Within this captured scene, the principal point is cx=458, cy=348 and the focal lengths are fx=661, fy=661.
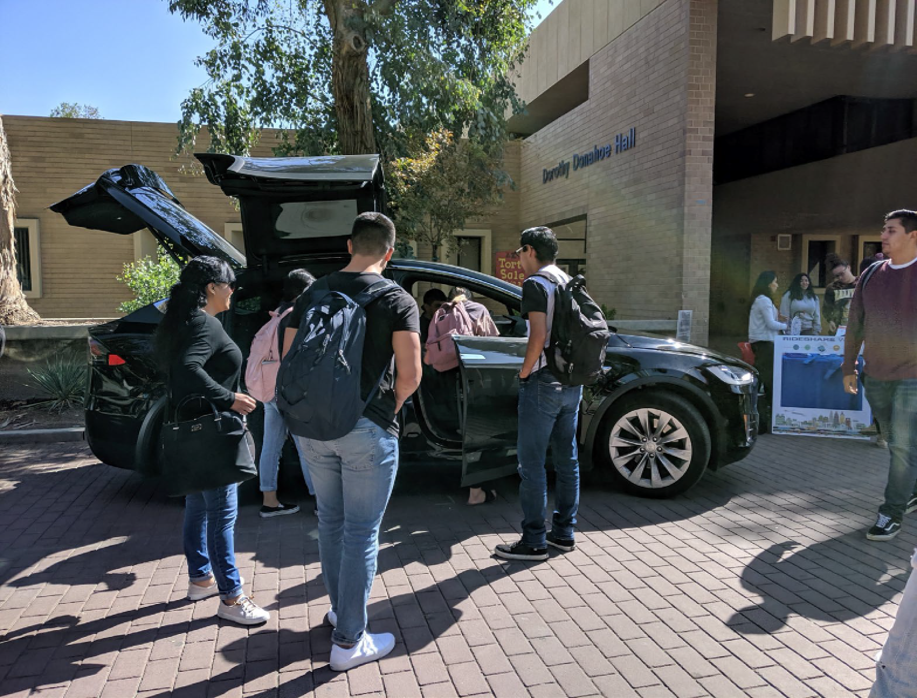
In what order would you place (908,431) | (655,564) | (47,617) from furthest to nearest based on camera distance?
(908,431) → (655,564) → (47,617)

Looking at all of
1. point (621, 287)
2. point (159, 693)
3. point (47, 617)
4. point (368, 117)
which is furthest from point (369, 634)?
point (621, 287)

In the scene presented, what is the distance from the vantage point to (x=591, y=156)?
1233 centimetres

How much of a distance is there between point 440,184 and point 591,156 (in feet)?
10.9

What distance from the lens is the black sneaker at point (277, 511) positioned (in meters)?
4.55

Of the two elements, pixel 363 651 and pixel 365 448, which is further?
pixel 363 651

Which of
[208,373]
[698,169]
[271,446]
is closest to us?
[208,373]

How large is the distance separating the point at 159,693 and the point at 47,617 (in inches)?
41.0

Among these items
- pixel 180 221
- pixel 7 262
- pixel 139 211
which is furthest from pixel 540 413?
pixel 7 262

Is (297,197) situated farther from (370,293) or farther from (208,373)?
(370,293)

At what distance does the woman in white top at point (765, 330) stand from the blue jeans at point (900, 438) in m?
3.11

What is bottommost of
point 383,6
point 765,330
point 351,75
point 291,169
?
point 765,330

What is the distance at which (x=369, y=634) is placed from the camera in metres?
2.90

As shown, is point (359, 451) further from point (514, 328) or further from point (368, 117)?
point (368, 117)

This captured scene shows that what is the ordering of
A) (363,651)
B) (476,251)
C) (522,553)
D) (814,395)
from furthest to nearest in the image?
(476,251) → (814,395) → (522,553) → (363,651)
